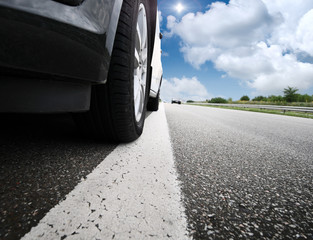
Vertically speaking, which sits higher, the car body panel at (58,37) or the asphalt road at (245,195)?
the car body panel at (58,37)

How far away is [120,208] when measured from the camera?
21.9 inches

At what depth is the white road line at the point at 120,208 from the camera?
1.50ft

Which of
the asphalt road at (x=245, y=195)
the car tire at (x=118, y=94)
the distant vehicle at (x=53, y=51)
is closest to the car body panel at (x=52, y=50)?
the distant vehicle at (x=53, y=51)

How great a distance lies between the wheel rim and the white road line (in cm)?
72

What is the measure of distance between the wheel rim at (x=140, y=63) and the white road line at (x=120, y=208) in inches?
28.4

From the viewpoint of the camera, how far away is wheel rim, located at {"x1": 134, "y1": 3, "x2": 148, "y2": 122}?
4.69 ft

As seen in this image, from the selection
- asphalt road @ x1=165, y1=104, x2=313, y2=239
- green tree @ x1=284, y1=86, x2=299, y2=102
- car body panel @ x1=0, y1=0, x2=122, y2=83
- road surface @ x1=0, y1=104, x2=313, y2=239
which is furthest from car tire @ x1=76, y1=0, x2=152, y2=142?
green tree @ x1=284, y1=86, x2=299, y2=102

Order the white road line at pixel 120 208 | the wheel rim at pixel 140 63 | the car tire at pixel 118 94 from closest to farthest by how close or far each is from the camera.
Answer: the white road line at pixel 120 208, the car tire at pixel 118 94, the wheel rim at pixel 140 63

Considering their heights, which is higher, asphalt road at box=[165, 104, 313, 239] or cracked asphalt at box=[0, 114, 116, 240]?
cracked asphalt at box=[0, 114, 116, 240]

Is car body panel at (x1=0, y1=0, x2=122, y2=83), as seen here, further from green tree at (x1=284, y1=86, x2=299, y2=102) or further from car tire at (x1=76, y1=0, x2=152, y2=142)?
green tree at (x1=284, y1=86, x2=299, y2=102)

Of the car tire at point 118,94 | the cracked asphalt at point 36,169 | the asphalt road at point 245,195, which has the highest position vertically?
the car tire at point 118,94

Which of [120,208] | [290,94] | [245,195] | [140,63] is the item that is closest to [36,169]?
[120,208]

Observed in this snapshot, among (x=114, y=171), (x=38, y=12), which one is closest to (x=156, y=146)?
(x=114, y=171)

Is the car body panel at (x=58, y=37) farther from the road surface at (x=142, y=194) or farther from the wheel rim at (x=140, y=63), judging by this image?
the wheel rim at (x=140, y=63)
